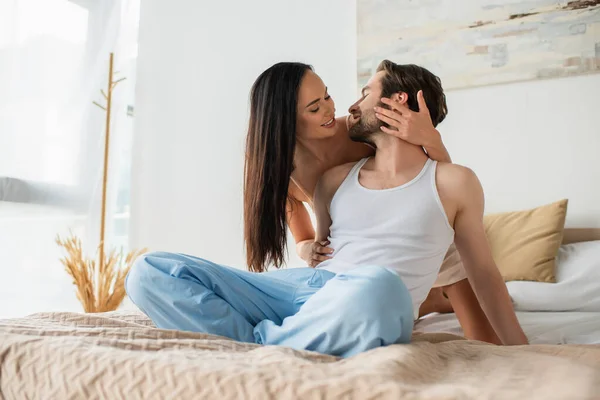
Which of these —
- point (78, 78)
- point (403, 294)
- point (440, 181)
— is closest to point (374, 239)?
point (440, 181)

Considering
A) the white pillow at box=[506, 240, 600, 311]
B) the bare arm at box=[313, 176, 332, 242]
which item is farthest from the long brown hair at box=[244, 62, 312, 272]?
the white pillow at box=[506, 240, 600, 311]

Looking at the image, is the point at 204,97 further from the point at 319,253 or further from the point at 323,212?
the point at 319,253

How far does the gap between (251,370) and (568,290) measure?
1581 mm

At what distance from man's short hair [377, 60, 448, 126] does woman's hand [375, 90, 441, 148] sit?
5 cm

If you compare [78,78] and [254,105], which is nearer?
[254,105]

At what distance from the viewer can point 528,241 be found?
89.1 inches

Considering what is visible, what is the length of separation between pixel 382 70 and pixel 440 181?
438 mm

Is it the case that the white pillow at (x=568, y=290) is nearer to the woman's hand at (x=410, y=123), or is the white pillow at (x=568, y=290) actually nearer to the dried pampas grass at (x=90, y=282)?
the woman's hand at (x=410, y=123)

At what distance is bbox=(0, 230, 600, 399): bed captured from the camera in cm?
78

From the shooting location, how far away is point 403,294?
108 centimetres

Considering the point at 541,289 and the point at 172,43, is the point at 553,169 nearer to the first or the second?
the point at 541,289

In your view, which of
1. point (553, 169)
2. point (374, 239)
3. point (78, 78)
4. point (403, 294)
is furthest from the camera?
point (78, 78)

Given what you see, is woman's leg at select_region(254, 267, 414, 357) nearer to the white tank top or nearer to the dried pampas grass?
the white tank top

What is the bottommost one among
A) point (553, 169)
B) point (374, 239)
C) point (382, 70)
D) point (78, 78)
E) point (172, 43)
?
point (374, 239)
